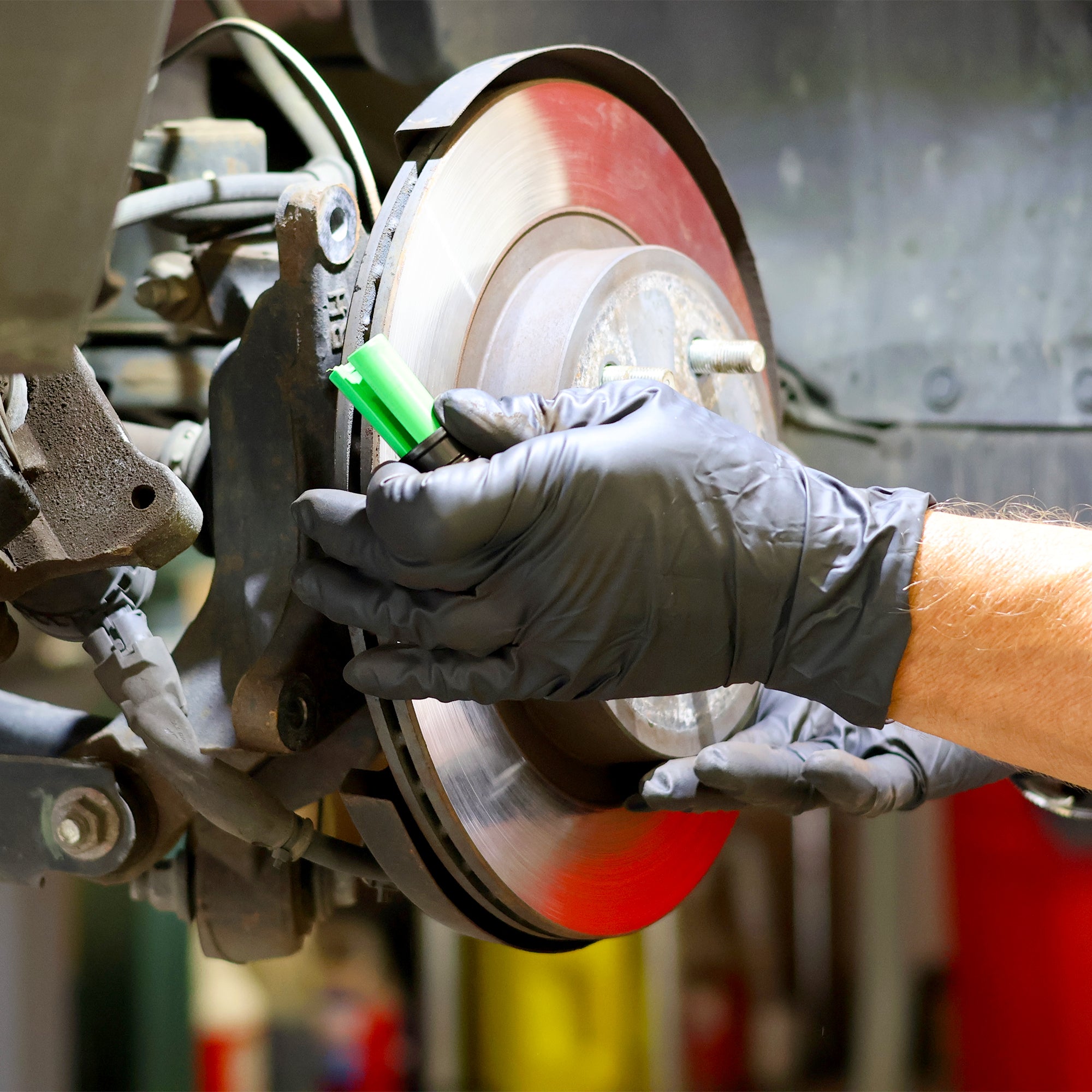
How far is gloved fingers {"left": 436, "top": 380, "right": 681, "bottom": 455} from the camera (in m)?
0.62

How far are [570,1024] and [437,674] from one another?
1.71 meters

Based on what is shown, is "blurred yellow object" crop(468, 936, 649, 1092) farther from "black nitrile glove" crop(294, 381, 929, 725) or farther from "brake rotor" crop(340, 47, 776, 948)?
"black nitrile glove" crop(294, 381, 929, 725)

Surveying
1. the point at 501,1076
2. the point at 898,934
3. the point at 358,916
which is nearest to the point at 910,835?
the point at 898,934

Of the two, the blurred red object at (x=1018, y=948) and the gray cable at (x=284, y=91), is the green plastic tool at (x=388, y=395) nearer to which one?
the gray cable at (x=284, y=91)

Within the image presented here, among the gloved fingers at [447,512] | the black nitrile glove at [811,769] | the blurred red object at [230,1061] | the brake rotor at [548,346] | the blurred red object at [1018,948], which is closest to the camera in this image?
the gloved fingers at [447,512]

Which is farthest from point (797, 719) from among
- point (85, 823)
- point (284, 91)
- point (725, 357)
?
point (284, 91)

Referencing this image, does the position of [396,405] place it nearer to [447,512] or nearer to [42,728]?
[447,512]

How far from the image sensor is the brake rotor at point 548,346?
28.0 inches

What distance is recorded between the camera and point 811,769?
0.82 m

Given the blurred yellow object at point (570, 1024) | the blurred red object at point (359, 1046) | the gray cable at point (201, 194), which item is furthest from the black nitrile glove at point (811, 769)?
the blurred red object at point (359, 1046)

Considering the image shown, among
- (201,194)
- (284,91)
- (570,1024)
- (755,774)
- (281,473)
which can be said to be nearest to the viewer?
(281,473)

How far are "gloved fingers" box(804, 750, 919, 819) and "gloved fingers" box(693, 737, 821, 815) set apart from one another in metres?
0.01

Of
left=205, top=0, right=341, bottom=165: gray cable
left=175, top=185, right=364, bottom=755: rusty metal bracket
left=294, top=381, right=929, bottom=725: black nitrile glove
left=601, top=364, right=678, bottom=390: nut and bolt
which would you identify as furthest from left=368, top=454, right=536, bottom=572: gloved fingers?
left=205, top=0, right=341, bottom=165: gray cable

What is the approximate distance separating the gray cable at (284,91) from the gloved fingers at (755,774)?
69 centimetres
